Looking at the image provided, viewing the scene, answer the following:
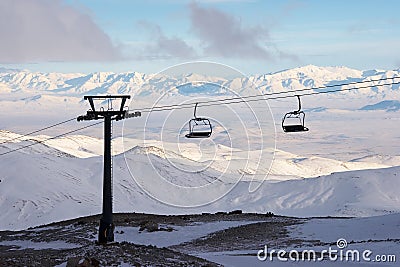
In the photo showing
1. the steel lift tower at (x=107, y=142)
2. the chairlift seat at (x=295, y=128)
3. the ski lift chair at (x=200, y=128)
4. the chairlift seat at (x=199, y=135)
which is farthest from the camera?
the steel lift tower at (x=107, y=142)

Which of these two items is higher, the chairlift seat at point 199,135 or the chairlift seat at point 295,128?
the chairlift seat at point 295,128

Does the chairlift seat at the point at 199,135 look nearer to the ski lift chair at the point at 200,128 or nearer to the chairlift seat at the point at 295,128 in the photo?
the ski lift chair at the point at 200,128

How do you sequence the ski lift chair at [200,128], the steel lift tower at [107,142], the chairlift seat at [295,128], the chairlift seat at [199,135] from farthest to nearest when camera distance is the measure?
the steel lift tower at [107,142], the chairlift seat at [199,135], the ski lift chair at [200,128], the chairlift seat at [295,128]

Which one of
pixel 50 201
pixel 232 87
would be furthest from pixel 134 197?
pixel 232 87

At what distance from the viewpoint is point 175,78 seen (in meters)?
33.4

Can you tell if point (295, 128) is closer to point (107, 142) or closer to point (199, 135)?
point (199, 135)

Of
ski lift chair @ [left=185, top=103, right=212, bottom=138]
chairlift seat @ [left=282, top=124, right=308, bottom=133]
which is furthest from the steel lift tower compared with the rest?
chairlift seat @ [left=282, top=124, right=308, bottom=133]

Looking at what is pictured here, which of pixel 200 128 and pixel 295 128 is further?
pixel 200 128

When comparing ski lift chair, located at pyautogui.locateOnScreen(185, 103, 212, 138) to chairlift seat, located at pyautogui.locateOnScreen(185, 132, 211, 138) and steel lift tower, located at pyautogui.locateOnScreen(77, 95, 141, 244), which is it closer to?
chairlift seat, located at pyautogui.locateOnScreen(185, 132, 211, 138)

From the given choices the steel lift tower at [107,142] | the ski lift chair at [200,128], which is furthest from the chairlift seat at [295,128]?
the steel lift tower at [107,142]

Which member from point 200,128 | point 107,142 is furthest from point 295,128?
point 107,142

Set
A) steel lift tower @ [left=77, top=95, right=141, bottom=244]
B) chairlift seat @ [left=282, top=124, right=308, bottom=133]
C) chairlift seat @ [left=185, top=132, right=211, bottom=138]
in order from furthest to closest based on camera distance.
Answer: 1. steel lift tower @ [left=77, top=95, right=141, bottom=244]
2. chairlift seat @ [left=185, top=132, right=211, bottom=138]
3. chairlift seat @ [left=282, top=124, right=308, bottom=133]

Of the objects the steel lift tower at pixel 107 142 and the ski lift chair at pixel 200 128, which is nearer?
the ski lift chair at pixel 200 128

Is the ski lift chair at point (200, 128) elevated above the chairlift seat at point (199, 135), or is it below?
above
